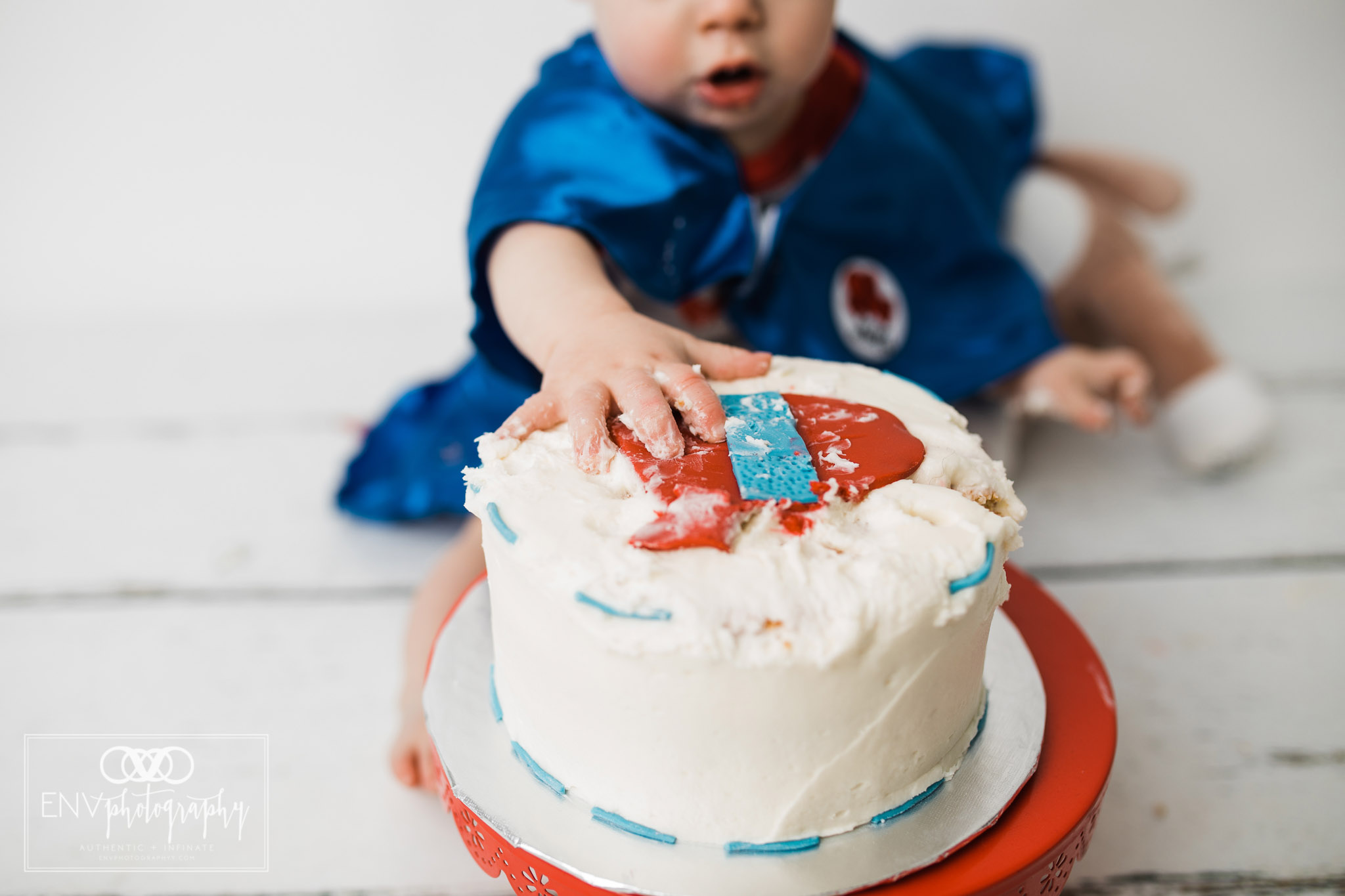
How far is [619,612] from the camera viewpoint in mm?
438

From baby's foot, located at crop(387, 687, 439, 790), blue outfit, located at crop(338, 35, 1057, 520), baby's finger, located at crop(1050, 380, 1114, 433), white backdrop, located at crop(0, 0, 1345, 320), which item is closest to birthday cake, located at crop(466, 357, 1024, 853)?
baby's foot, located at crop(387, 687, 439, 790)

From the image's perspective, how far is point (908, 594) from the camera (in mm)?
445

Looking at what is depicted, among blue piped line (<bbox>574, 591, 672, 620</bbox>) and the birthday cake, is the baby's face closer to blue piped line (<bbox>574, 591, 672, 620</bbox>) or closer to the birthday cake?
the birthday cake

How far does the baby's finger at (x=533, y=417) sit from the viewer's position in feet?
1.78

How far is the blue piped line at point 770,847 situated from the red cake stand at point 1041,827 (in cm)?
3

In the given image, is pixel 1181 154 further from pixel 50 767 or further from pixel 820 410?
pixel 50 767

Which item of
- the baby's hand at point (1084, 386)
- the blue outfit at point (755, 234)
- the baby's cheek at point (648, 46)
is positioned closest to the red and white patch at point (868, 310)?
the blue outfit at point (755, 234)

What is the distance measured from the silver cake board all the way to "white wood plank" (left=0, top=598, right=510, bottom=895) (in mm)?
120

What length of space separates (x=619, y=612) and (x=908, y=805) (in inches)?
7.1

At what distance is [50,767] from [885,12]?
113 cm

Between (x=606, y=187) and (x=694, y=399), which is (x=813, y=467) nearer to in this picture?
(x=694, y=399)

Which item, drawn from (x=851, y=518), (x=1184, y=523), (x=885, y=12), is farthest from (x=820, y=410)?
(x=885, y=12)

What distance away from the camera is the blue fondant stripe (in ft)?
1.58

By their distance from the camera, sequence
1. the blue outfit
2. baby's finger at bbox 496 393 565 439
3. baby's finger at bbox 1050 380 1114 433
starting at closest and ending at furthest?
baby's finger at bbox 496 393 565 439 → the blue outfit → baby's finger at bbox 1050 380 1114 433
